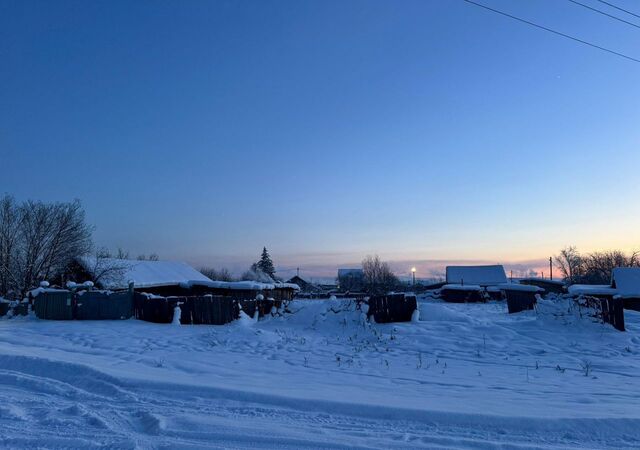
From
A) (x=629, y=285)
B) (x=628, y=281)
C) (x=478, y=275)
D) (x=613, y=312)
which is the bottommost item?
(x=613, y=312)

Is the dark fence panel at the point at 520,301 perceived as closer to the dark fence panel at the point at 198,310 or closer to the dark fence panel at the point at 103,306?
the dark fence panel at the point at 198,310

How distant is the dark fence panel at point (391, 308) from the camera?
18875 mm

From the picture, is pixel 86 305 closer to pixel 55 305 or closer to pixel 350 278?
pixel 55 305

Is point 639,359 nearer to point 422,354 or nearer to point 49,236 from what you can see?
point 422,354

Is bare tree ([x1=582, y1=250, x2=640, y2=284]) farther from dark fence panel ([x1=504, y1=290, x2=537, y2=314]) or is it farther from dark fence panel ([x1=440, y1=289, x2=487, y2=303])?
dark fence panel ([x1=504, y1=290, x2=537, y2=314])

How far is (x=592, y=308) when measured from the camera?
17.0 metres

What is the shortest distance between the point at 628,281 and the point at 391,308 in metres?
22.9

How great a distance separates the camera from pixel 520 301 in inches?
1029

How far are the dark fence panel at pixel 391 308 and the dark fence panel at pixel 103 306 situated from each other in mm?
11720

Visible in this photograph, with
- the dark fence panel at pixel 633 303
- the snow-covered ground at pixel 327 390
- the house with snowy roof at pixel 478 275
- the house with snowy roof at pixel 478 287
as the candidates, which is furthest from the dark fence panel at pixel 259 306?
the house with snowy roof at pixel 478 275

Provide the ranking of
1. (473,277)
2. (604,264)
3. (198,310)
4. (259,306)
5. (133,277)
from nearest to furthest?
(198,310) → (259,306) → (133,277) → (473,277) → (604,264)

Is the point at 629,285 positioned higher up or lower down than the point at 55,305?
higher up

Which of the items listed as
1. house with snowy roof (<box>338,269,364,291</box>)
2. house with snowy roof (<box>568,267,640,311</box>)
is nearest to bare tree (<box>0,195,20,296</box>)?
house with snowy roof (<box>568,267,640,311</box>)

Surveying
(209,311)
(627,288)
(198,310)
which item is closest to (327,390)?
(209,311)
